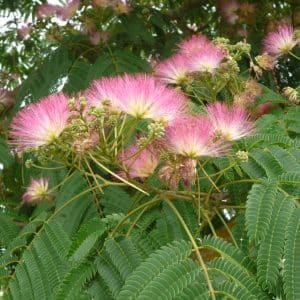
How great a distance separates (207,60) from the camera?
8.68 ft

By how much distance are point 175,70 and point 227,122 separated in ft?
2.56

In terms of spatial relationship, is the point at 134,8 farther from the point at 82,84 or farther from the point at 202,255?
the point at 202,255

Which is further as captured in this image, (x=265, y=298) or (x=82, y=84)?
(x=82, y=84)

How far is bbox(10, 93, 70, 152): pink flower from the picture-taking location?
190 centimetres

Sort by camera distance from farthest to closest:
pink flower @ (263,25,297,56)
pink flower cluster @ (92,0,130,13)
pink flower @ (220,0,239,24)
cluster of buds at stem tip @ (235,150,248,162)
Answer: pink flower @ (220,0,239,24) < pink flower cluster @ (92,0,130,13) < pink flower @ (263,25,297,56) < cluster of buds at stem tip @ (235,150,248,162)

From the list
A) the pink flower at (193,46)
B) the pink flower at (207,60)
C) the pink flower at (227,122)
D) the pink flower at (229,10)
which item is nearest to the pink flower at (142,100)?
the pink flower at (227,122)

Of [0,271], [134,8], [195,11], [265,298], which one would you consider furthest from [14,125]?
[195,11]

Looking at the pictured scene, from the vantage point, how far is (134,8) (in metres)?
3.74

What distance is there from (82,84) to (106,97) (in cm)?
149

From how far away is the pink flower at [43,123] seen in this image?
1.90 meters

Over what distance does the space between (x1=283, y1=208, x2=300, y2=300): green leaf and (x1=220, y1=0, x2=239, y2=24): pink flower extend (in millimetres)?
2661

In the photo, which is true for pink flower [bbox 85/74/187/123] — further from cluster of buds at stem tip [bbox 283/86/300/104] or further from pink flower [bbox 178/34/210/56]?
cluster of buds at stem tip [bbox 283/86/300/104]

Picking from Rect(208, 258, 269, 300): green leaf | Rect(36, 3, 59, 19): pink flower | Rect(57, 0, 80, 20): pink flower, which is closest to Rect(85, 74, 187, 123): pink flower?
Rect(208, 258, 269, 300): green leaf

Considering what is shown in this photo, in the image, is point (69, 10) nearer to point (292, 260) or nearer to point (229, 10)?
point (229, 10)
